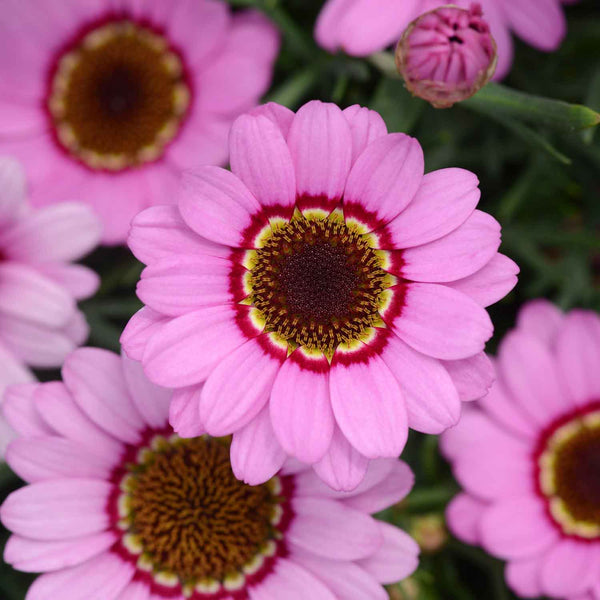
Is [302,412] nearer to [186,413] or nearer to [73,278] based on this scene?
[186,413]

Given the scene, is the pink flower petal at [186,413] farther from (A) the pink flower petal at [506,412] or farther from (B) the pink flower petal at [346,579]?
(A) the pink flower petal at [506,412]

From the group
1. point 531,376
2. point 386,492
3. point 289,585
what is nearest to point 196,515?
point 289,585

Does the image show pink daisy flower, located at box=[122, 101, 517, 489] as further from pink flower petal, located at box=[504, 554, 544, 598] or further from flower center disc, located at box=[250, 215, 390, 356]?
pink flower petal, located at box=[504, 554, 544, 598]

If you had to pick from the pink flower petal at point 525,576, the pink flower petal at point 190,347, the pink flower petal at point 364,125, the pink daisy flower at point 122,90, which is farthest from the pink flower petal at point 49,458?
the pink flower petal at point 525,576

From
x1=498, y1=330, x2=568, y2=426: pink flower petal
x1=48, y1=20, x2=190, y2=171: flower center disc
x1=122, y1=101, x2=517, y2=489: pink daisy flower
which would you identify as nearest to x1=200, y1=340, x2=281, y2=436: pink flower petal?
x1=122, y1=101, x2=517, y2=489: pink daisy flower

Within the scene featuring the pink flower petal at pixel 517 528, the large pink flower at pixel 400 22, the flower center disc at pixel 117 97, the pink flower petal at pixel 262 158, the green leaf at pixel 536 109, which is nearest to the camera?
the pink flower petal at pixel 262 158
